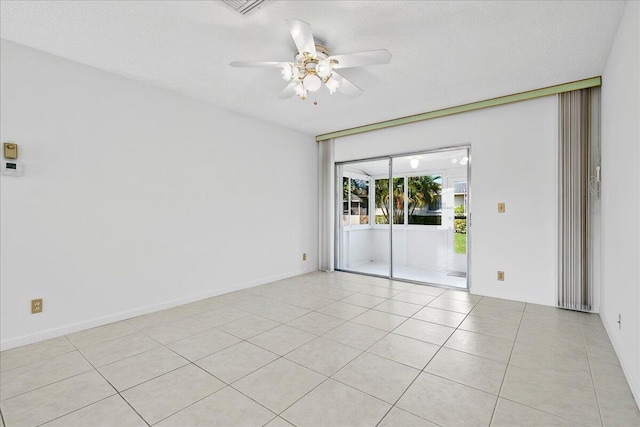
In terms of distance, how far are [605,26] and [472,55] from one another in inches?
36.1

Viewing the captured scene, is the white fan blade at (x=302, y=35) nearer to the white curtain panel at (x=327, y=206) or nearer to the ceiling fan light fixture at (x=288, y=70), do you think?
the ceiling fan light fixture at (x=288, y=70)

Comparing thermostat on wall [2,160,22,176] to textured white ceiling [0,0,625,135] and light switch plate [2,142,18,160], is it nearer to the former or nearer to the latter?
light switch plate [2,142,18,160]

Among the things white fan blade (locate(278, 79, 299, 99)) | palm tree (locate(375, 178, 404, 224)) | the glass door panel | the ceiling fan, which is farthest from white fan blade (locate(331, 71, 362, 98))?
palm tree (locate(375, 178, 404, 224))

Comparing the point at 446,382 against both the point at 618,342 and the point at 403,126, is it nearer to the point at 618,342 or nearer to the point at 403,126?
the point at 618,342

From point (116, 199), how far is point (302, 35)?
252cm

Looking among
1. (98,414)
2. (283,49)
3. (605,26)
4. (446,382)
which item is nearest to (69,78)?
(283,49)

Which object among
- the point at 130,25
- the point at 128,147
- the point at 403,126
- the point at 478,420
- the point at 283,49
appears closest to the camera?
the point at 478,420

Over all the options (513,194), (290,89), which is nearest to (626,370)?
(513,194)

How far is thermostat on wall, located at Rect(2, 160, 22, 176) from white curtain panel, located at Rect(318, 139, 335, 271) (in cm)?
405

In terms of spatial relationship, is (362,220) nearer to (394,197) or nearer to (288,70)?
(394,197)

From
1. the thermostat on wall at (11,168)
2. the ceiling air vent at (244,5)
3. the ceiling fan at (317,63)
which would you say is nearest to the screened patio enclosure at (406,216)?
the ceiling fan at (317,63)

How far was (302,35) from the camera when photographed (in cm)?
207

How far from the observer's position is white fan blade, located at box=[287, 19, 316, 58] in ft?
6.42

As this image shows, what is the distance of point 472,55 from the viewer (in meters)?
2.76
